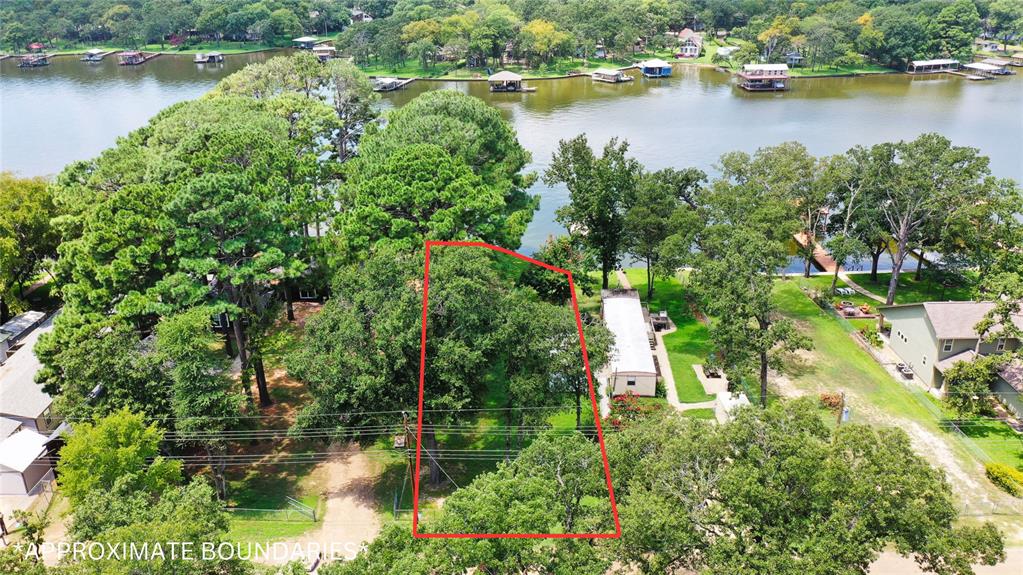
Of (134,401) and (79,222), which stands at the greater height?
(79,222)

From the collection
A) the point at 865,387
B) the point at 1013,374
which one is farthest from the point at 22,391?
the point at 1013,374

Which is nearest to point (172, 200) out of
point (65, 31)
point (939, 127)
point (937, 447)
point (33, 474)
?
point (33, 474)

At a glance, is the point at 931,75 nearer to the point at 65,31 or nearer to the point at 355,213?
the point at 355,213

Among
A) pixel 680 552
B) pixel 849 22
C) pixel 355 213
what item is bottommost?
pixel 680 552

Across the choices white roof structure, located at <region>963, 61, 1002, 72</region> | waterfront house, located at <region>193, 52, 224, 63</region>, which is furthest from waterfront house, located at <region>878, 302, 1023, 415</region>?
waterfront house, located at <region>193, 52, 224, 63</region>

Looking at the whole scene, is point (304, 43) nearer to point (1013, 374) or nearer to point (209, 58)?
point (209, 58)
